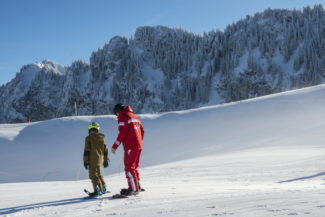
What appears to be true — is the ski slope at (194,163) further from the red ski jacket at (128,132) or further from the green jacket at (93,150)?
the red ski jacket at (128,132)

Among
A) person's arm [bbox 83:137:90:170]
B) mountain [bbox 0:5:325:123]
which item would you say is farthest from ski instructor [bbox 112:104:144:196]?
mountain [bbox 0:5:325:123]

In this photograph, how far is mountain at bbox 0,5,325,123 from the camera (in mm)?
62719

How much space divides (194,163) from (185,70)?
66772 mm

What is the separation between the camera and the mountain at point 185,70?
6272 cm

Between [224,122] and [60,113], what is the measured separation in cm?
7867

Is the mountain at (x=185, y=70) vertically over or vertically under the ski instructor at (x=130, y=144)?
over

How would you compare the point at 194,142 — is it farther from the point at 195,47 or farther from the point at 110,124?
the point at 195,47

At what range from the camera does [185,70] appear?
75875mm

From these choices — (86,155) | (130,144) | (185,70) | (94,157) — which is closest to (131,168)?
(130,144)

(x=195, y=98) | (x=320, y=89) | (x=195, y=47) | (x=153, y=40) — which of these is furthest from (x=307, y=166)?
(x=153, y=40)

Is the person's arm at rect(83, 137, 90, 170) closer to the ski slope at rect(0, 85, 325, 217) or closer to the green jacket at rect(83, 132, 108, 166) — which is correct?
the green jacket at rect(83, 132, 108, 166)

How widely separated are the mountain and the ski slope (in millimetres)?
46701

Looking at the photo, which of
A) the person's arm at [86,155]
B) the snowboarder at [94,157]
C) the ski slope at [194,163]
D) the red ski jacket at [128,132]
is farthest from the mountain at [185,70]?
the person's arm at [86,155]

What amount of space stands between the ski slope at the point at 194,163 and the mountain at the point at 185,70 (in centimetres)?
4670
